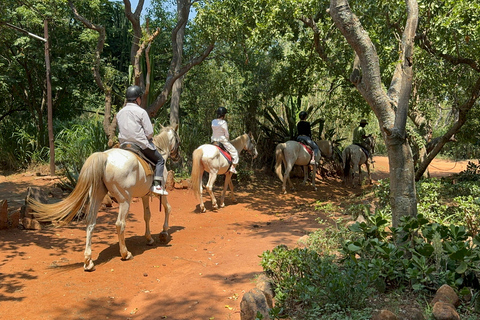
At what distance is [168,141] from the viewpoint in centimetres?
701

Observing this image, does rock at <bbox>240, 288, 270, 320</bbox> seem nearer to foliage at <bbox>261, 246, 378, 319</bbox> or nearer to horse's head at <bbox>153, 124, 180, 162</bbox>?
foliage at <bbox>261, 246, 378, 319</bbox>

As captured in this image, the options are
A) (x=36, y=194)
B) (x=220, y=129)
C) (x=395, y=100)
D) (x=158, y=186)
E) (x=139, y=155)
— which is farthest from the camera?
(x=220, y=129)

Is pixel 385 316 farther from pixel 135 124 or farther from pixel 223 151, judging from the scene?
pixel 223 151

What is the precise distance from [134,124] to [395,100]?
3670 mm

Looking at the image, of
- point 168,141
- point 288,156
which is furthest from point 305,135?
point 168,141

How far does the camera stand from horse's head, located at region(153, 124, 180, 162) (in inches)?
269

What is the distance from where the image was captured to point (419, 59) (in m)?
8.16

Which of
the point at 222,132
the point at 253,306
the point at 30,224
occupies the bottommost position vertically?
the point at 30,224

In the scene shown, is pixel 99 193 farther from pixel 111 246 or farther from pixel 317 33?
pixel 317 33

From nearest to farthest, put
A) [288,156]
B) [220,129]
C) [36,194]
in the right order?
[36,194], [220,129], [288,156]

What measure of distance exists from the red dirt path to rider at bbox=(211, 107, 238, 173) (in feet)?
5.05

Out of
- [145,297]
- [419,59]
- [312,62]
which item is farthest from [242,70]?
[145,297]

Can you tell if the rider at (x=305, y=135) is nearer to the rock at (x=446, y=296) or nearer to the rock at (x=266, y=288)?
the rock at (x=266, y=288)

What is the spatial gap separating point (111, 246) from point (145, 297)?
2131mm
